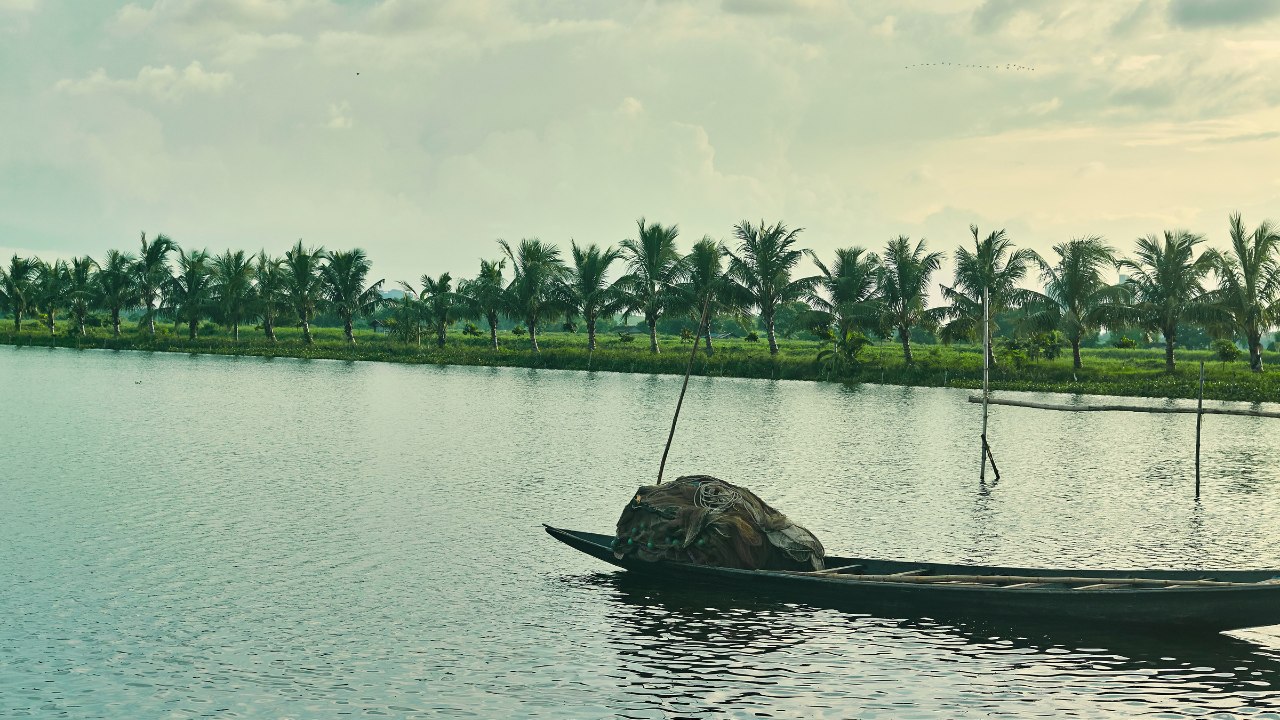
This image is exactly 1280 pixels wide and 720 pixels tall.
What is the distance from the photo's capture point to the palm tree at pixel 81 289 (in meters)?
74.1

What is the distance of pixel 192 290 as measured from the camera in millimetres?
72188

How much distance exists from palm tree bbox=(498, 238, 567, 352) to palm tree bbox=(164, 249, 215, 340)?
74.4 feet

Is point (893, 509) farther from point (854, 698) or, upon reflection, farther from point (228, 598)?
point (228, 598)

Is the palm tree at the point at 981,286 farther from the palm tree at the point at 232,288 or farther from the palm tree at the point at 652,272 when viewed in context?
the palm tree at the point at 232,288

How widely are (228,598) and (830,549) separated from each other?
8275mm

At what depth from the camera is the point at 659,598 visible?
40.9ft

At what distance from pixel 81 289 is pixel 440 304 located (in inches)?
1185

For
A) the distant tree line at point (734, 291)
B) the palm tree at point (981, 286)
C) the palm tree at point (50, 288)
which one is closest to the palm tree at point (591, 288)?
the distant tree line at point (734, 291)

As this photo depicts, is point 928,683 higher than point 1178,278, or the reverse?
point 1178,278

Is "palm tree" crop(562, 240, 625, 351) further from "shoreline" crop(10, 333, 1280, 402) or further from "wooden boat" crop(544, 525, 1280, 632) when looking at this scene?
"wooden boat" crop(544, 525, 1280, 632)

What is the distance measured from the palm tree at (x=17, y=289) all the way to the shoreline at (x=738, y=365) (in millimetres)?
5062

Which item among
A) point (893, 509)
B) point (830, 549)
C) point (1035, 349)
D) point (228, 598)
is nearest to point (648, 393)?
point (1035, 349)

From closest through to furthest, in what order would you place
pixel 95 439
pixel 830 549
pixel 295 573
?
pixel 295 573
pixel 830 549
pixel 95 439

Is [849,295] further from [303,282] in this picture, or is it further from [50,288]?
[50,288]
